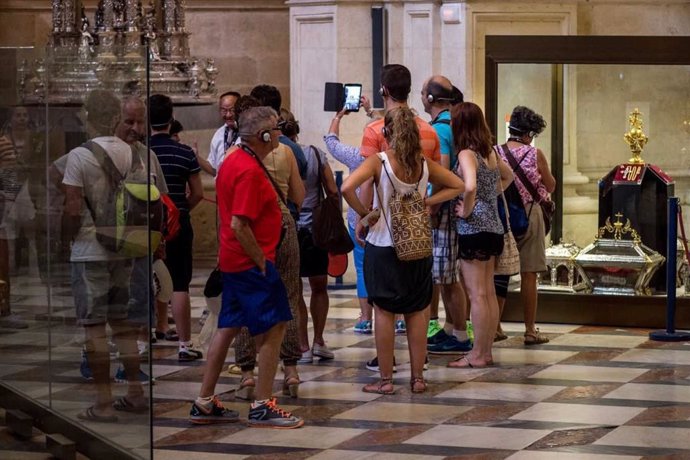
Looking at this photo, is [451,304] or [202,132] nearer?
[451,304]

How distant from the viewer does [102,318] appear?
6.93m

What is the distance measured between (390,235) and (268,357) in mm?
1180

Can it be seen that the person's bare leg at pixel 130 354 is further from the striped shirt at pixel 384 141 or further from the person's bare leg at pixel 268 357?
the striped shirt at pixel 384 141

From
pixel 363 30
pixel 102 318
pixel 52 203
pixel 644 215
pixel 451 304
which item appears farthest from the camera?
pixel 363 30

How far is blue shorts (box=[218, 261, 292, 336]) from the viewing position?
812cm

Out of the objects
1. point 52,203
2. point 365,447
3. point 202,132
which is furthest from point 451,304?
point 202,132

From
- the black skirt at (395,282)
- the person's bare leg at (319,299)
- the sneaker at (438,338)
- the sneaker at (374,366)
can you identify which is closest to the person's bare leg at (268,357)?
the black skirt at (395,282)

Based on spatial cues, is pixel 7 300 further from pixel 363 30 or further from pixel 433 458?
pixel 363 30

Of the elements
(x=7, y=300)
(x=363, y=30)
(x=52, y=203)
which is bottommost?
(x=7, y=300)

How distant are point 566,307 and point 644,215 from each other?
895 millimetres

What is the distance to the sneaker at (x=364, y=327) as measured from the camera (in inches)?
457

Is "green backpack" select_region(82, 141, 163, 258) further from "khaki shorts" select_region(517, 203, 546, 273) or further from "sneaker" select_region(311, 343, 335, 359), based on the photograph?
"khaki shorts" select_region(517, 203, 546, 273)

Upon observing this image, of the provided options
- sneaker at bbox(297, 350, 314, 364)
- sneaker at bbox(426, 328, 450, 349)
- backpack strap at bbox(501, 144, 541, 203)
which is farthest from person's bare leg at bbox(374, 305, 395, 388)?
backpack strap at bbox(501, 144, 541, 203)

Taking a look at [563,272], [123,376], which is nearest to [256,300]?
[123,376]
